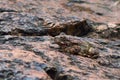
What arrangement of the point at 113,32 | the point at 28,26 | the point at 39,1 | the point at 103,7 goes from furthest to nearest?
the point at 103,7
the point at 39,1
the point at 113,32
the point at 28,26

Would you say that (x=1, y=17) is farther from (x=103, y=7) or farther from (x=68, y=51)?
(x=103, y=7)

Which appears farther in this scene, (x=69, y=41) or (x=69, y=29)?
(x=69, y=29)

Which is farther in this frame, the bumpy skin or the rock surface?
the bumpy skin

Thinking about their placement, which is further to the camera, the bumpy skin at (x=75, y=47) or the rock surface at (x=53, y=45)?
the bumpy skin at (x=75, y=47)

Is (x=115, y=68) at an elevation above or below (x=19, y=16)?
below

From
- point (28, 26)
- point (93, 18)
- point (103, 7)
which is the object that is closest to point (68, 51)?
point (28, 26)
